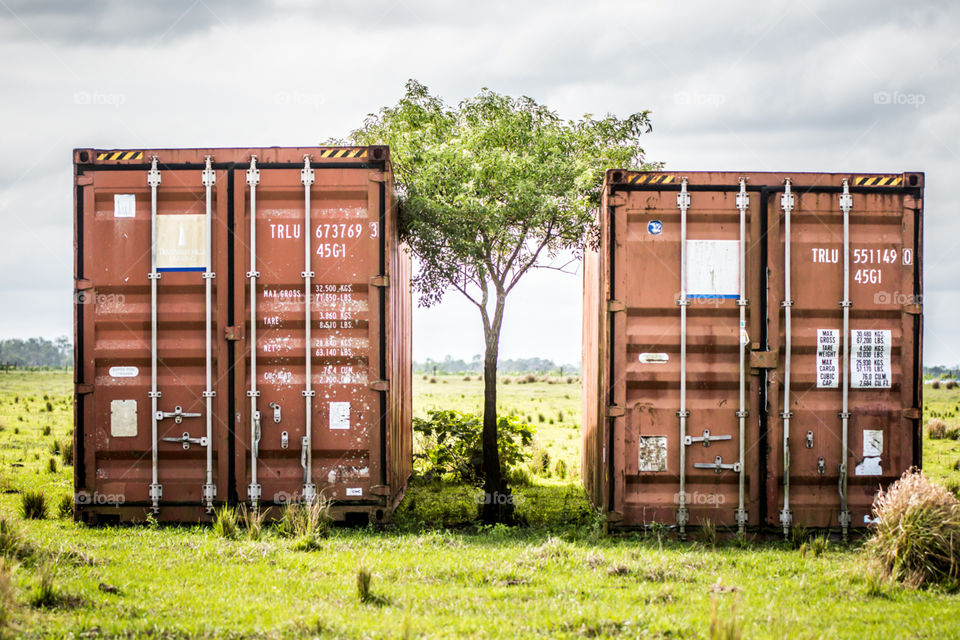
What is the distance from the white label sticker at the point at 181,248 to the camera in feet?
31.2

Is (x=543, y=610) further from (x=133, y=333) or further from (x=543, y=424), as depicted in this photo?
(x=543, y=424)

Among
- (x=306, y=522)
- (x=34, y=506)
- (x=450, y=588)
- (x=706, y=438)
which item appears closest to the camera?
(x=450, y=588)

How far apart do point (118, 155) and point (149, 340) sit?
7.30ft

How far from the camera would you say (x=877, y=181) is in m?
9.38

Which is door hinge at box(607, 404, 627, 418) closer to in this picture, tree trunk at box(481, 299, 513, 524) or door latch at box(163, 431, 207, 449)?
tree trunk at box(481, 299, 513, 524)

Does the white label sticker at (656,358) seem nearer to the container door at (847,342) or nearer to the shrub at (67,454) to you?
the container door at (847,342)

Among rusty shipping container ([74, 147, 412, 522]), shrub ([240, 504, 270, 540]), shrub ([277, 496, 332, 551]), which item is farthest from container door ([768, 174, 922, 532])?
shrub ([240, 504, 270, 540])

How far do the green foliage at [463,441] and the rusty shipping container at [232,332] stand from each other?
10.6 feet

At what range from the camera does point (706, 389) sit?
9266 mm

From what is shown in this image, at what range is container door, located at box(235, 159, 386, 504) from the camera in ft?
30.9

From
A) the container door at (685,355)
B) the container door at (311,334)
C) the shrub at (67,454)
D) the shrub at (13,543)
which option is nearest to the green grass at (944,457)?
the container door at (685,355)

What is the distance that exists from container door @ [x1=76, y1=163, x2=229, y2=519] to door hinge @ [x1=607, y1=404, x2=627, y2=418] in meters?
4.38

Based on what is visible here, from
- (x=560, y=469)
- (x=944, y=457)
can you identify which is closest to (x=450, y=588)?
(x=560, y=469)

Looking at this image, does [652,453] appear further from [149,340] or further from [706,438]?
[149,340]
